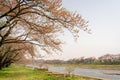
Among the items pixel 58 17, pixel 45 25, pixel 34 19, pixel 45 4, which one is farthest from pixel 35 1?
pixel 34 19

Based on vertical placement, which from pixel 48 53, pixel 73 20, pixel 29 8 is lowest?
pixel 48 53

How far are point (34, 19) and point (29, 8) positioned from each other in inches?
181

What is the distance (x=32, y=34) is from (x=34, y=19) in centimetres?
128

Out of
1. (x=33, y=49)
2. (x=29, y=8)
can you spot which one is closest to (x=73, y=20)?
(x=29, y=8)

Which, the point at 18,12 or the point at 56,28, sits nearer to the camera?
the point at 18,12

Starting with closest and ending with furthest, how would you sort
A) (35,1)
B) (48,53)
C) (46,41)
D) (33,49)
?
(35,1), (46,41), (48,53), (33,49)

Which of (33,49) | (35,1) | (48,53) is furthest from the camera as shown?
(33,49)

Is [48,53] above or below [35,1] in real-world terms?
below

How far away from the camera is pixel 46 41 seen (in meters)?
16.7

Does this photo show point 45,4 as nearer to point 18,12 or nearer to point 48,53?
point 18,12

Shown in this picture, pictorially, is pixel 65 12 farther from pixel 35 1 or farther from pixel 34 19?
pixel 34 19

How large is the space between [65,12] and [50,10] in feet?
3.21

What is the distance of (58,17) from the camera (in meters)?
14.8

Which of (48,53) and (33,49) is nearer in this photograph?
(48,53)
